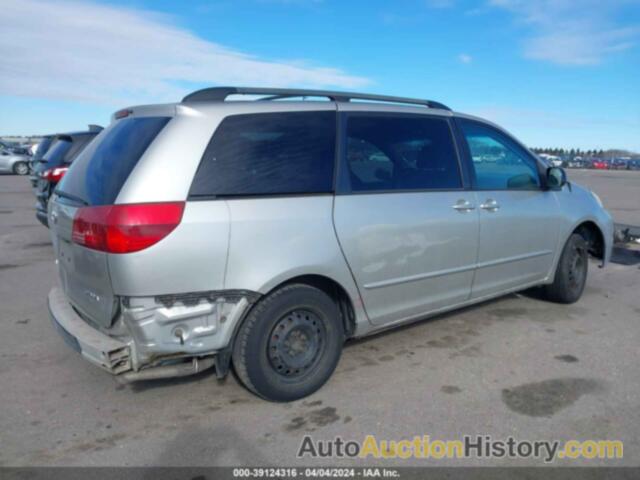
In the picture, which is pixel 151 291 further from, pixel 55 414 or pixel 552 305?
pixel 552 305

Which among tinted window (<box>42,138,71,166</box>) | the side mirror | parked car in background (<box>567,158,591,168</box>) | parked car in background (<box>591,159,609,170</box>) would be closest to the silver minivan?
the side mirror

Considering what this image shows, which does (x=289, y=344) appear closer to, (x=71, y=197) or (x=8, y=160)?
(x=71, y=197)

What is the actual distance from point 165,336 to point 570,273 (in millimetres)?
4192

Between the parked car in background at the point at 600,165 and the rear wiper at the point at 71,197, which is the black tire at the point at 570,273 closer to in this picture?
the rear wiper at the point at 71,197

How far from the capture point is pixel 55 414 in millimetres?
3193

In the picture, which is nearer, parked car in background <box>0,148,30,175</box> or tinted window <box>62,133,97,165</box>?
tinted window <box>62,133,97,165</box>

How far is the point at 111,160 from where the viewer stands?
10.2 ft

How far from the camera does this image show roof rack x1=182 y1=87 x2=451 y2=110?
3.25m

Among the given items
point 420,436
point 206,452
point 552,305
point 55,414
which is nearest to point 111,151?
point 55,414

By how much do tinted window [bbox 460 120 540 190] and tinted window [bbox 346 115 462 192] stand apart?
11.3 inches

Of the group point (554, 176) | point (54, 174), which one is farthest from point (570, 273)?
point (54, 174)

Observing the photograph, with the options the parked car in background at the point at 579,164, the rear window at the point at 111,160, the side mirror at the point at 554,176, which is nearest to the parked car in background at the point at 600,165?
the parked car in background at the point at 579,164

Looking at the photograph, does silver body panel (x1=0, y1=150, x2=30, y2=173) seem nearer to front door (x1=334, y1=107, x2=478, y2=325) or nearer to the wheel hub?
front door (x1=334, y1=107, x2=478, y2=325)

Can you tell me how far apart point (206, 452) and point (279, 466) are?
420mm
